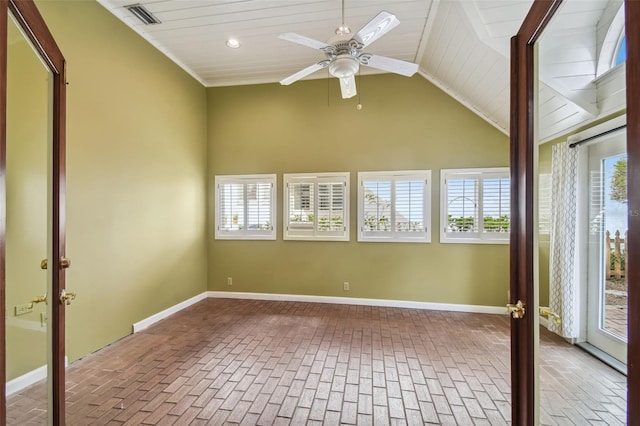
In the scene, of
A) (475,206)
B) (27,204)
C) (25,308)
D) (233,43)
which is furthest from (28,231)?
(475,206)

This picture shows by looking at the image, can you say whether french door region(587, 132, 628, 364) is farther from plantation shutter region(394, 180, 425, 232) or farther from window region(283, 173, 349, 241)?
window region(283, 173, 349, 241)

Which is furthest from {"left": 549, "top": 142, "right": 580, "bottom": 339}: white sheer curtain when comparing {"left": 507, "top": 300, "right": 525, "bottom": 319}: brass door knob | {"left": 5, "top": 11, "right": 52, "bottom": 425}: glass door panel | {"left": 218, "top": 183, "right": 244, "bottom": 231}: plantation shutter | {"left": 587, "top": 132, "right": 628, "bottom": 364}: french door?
{"left": 218, "top": 183, "right": 244, "bottom": 231}: plantation shutter

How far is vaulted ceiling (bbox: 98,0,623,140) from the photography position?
52.6 inches

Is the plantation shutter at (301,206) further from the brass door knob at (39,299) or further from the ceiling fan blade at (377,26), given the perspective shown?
the brass door knob at (39,299)

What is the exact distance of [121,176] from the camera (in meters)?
3.11

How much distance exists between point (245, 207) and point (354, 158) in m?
2.06

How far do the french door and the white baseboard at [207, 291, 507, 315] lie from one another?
109 inches

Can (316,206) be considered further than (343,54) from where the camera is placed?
Yes

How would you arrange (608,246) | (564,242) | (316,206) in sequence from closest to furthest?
(608,246), (564,242), (316,206)

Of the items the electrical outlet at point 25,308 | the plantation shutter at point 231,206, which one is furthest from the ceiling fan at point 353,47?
the plantation shutter at point 231,206

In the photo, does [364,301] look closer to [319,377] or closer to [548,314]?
[319,377]

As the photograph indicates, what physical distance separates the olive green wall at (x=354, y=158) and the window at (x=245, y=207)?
13cm

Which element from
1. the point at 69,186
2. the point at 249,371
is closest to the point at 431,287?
the point at 249,371

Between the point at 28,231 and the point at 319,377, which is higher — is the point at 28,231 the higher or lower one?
the higher one
